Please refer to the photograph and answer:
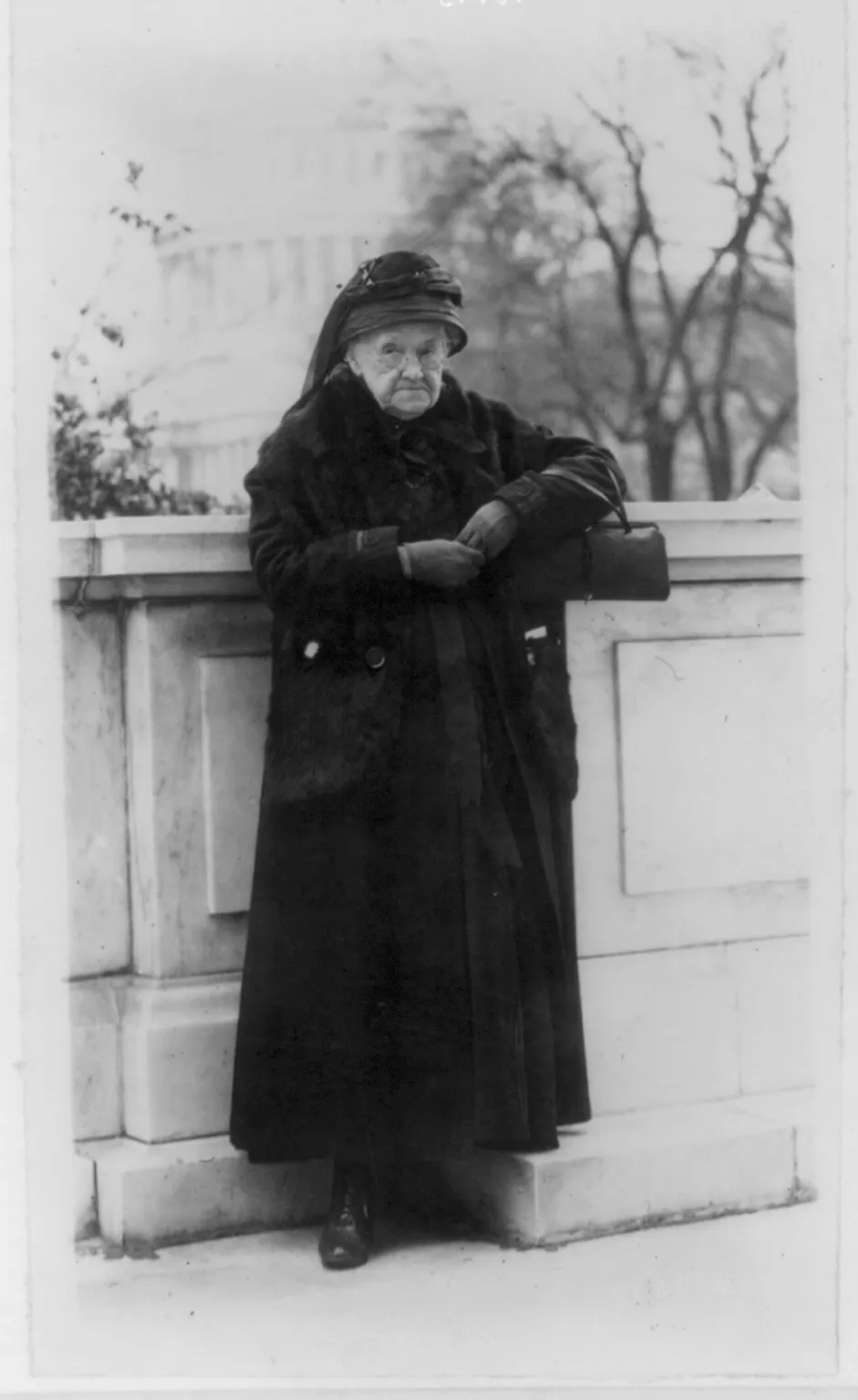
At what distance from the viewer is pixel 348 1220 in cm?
390

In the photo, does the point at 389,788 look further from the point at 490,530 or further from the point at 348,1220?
the point at 348,1220

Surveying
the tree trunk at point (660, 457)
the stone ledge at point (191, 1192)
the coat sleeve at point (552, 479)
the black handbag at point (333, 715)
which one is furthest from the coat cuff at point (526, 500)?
the tree trunk at point (660, 457)

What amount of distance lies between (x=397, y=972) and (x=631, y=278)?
210 cm

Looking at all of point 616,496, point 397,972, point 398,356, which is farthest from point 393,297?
point 397,972

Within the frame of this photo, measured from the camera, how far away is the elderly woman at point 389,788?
12.6ft

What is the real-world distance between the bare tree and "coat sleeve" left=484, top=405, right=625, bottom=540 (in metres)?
0.50

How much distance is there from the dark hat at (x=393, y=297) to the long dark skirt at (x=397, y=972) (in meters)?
0.71

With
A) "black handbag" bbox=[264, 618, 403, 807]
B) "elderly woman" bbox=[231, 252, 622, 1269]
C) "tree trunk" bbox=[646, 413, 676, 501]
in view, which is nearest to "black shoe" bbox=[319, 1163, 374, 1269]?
"elderly woman" bbox=[231, 252, 622, 1269]

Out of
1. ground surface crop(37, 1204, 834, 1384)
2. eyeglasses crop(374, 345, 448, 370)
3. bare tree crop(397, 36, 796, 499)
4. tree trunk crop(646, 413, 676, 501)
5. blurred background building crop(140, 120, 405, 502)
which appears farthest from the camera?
tree trunk crop(646, 413, 676, 501)

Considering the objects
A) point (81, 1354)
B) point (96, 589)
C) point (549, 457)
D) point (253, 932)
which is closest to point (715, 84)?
point (549, 457)

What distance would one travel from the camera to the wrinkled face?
3.84m

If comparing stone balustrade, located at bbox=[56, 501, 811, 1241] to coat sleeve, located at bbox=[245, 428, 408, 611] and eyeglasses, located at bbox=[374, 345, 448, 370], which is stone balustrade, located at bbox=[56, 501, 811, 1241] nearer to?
coat sleeve, located at bbox=[245, 428, 408, 611]

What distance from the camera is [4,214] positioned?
3.89m

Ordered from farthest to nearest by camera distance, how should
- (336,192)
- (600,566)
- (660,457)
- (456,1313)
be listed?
(660,457) < (336,192) < (600,566) < (456,1313)
